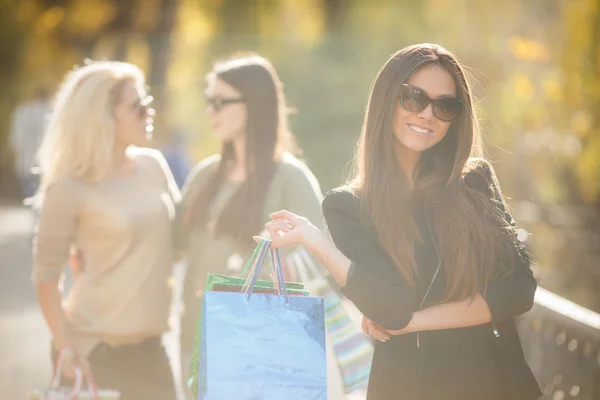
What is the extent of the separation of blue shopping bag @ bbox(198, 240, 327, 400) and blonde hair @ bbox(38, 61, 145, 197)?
1884 millimetres

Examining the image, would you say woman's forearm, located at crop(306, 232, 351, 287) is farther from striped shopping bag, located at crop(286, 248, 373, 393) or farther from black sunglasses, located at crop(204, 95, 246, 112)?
black sunglasses, located at crop(204, 95, 246, 112)

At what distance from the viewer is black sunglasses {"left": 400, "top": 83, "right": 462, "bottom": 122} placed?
3645mm

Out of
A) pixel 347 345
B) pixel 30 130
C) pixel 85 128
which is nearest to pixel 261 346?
pixel 347 345

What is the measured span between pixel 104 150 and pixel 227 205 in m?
0.62

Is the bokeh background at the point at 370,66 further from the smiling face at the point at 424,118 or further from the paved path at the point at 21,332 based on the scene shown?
the paved path at the point at 21,332

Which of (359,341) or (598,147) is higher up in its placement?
(359,341)

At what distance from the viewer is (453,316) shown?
353 centimetres

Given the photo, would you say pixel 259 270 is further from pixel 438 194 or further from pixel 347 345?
pixel 347 345

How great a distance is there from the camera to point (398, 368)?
143 inches

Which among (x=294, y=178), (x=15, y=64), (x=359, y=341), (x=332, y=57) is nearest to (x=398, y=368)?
(x=359, y=341)

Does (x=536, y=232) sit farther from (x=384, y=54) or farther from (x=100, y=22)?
(x=100, y=22)

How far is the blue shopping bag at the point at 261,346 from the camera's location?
3402mm

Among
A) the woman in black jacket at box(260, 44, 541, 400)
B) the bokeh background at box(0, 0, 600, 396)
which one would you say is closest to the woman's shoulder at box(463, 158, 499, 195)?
the woman in black jacket at box(260, 44, 541, 400)

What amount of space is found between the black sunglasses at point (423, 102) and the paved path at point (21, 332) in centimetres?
346
